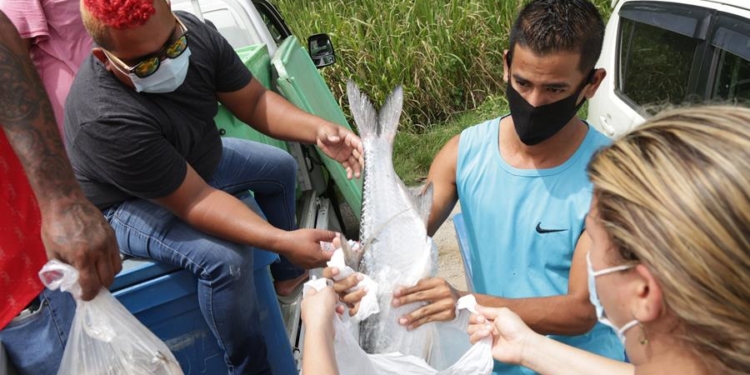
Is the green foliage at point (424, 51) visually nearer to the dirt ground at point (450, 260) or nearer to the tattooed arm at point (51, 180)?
the dirt ground at point (450, 260)

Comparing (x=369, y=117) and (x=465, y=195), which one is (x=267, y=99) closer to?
(x=369, y=117)

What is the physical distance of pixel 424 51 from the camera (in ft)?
26.0

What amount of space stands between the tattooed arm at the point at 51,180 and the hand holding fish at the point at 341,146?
106 cm

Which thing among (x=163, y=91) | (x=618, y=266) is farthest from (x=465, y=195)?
(x=163, y=91)

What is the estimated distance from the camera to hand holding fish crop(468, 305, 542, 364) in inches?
68.4

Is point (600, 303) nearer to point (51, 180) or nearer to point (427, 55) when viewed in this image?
point (51, 180)

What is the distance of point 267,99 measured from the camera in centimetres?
316

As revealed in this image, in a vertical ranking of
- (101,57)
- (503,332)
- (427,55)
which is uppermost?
(101,57)

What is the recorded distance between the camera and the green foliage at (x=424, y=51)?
787 centimetres

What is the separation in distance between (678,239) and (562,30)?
1.14 meters

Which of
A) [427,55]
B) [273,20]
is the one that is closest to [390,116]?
[273,20]

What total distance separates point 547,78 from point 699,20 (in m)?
1.46

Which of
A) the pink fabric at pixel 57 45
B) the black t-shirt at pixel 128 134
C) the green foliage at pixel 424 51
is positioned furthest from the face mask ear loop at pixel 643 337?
the green foliage at pixel 424 51

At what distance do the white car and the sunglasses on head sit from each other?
1.76 m
